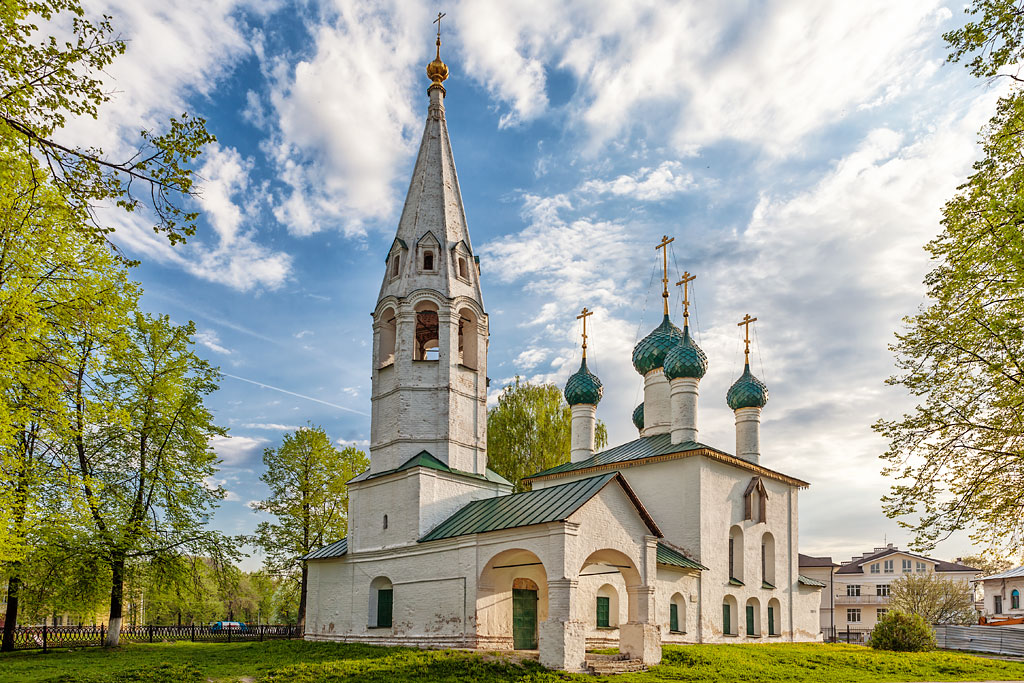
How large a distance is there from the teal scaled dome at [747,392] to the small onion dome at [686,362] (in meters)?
2.71

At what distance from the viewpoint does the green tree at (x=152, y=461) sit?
1992cm

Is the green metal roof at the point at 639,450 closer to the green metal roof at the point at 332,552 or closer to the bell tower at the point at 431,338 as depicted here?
the bell tower at the point at 431,338

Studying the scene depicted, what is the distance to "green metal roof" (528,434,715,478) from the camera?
22.3m

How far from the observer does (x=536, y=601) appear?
18.1 m

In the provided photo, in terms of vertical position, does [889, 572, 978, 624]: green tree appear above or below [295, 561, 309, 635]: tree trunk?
below

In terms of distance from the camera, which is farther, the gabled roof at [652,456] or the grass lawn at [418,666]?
the gabled roof at [652,456]

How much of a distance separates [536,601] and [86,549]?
11.5 metres

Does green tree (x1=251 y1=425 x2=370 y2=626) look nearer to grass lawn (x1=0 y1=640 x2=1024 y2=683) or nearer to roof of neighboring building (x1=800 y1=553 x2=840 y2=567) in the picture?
grass lawn (x1=0 y1=640 x2=1024 y2=683)

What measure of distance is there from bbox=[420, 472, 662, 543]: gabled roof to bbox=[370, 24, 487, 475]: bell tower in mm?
2166

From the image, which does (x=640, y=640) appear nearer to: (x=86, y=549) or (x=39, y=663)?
(x=39, y=663)

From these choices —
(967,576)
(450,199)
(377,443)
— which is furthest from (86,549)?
(967,576)

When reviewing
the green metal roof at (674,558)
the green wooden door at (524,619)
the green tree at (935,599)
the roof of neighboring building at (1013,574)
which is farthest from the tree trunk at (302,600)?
the roof of neighboring building at (1013,574)

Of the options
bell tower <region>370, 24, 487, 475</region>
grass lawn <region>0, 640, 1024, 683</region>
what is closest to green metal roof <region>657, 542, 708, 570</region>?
grass lawn <region>0, 640, 1024, 683</region>

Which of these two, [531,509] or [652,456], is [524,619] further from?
[652,456]
